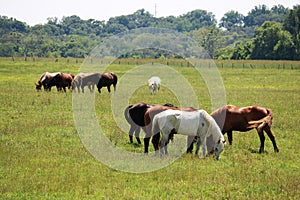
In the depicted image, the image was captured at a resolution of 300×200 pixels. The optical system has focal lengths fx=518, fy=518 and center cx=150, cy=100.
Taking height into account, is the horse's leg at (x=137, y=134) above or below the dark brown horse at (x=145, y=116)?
below

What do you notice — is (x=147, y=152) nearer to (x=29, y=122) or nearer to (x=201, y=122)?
(x=201, y=122)

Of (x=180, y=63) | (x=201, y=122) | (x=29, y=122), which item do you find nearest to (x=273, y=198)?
(x=201, y=122)

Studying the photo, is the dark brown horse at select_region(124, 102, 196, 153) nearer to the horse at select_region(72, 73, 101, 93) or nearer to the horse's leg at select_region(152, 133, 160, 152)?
the horse's leg at select_region(152, 133, 160, 152)

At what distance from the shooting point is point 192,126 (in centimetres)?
1227

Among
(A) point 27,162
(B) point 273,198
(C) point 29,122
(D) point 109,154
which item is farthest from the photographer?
(C) point 29,122

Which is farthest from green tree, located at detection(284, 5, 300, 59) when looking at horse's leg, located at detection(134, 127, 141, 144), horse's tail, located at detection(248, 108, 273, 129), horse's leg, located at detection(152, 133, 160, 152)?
horse's leg, located at detection(152, 133, 160, 152)

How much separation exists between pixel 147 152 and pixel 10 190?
4265 mm

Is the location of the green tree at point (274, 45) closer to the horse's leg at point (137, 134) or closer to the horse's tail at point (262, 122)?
the horse's tail at point (262, 122)

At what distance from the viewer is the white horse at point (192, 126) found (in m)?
12.2

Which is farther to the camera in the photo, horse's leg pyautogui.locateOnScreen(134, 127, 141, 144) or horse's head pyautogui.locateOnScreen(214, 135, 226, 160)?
horse's leg pyautogui.locateOnScreen(134, 127, 141, 144)

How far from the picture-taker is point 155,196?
9.30 meters

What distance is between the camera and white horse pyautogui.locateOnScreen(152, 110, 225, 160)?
1223 centimetres

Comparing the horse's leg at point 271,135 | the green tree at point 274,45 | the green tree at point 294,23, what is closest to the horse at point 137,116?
the horse's leg at point 271,135

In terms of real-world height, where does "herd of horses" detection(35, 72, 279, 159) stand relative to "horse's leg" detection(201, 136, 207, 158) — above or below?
above
